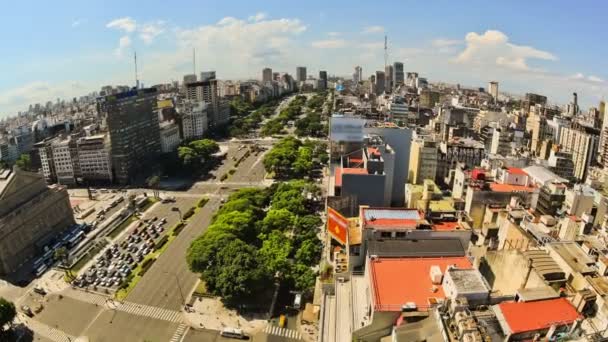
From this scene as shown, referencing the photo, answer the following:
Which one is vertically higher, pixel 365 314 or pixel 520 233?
pixel 520 233

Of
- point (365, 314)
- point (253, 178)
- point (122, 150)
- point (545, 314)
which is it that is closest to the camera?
point (545, 314)

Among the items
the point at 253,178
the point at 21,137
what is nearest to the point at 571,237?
the point at 253,178

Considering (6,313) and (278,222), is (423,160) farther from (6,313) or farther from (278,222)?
(6,313)

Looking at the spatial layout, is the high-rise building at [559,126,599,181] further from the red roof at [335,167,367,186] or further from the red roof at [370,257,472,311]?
the red roof at [370,257,472,311]

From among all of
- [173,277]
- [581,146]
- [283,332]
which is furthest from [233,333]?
[581,146]

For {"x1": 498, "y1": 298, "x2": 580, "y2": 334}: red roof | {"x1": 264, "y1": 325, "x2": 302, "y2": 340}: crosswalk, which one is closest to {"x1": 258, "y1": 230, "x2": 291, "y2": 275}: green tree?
{"x1": 264, "y1": 325, "x2": 302, "y2": 340}: crosswalk

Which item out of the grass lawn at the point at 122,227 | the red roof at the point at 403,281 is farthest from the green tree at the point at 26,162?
the red roof at the point at 403,281

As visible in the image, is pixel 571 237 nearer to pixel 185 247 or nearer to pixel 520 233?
pixel 520 233
